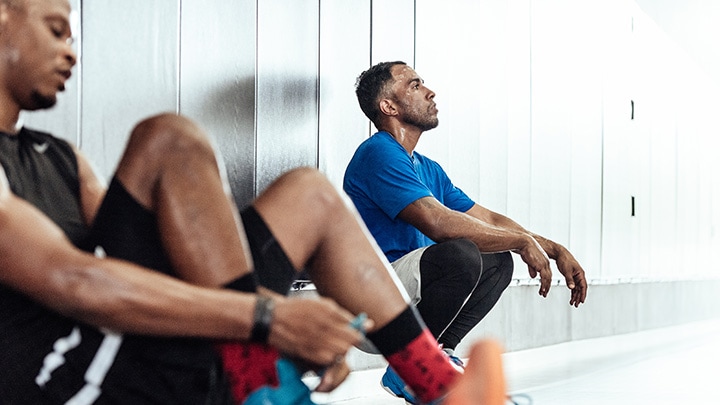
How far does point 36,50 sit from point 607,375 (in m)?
3.77

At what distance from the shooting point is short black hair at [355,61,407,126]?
10.9ft

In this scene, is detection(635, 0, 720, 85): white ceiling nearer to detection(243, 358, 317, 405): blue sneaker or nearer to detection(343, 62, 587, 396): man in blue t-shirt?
detection(343, 62, 587, 396): man in blue t-shirt

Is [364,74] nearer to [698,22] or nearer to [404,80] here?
[404,80]

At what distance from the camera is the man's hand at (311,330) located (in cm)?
122

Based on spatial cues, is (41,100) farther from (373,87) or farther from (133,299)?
(373,87)

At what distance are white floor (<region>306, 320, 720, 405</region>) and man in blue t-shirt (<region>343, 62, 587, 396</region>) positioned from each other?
0.88 feet

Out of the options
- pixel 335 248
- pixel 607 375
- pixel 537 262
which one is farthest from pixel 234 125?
pixel 607 375

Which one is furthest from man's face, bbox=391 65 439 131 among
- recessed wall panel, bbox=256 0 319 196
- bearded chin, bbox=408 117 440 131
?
recessed wall panel, bbox=256 0 319 196

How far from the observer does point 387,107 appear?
328 centimetres

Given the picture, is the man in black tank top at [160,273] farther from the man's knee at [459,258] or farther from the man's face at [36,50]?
the man's knee at [459,258]

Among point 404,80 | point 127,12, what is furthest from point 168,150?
point 404,80

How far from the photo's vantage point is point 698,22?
9477 mm

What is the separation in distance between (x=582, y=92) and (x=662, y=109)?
2.65 meters

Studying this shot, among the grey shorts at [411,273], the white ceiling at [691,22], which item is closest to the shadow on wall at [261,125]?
the grey shorts at [411,273]
